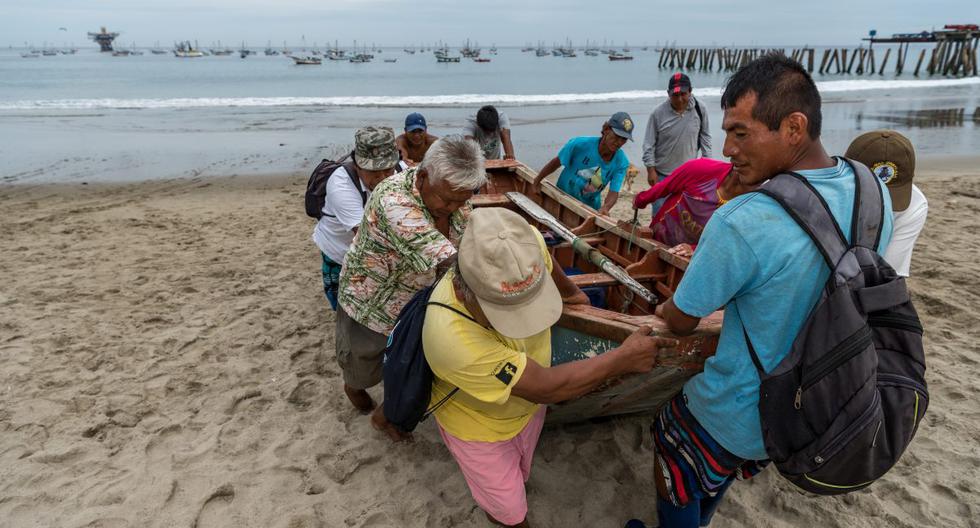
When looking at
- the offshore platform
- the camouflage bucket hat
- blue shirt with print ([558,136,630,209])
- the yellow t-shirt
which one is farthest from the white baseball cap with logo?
the offshore platform

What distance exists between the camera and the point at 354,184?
345 centimetres

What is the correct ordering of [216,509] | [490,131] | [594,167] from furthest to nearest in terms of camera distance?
[490,131]
[594,167]
[216,509]

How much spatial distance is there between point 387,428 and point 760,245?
8.46ft

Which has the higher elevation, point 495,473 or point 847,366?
point 847,366

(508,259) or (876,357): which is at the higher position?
(508,259)

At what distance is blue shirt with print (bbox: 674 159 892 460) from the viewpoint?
1408 millimetres

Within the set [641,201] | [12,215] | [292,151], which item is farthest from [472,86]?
[641,201]

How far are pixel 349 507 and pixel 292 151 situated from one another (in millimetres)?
12951

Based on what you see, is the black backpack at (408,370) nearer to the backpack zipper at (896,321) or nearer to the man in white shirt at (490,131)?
the backpack zipper at (896,321)

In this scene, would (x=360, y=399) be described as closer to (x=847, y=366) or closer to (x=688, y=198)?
(x=688, y=198)

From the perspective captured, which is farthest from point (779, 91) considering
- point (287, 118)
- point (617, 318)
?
point (287, 118)

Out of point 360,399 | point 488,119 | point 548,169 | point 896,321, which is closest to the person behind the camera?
point 896,321

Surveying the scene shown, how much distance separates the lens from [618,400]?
9.31 feet

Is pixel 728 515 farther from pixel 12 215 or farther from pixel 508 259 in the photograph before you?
pixel 12 215
